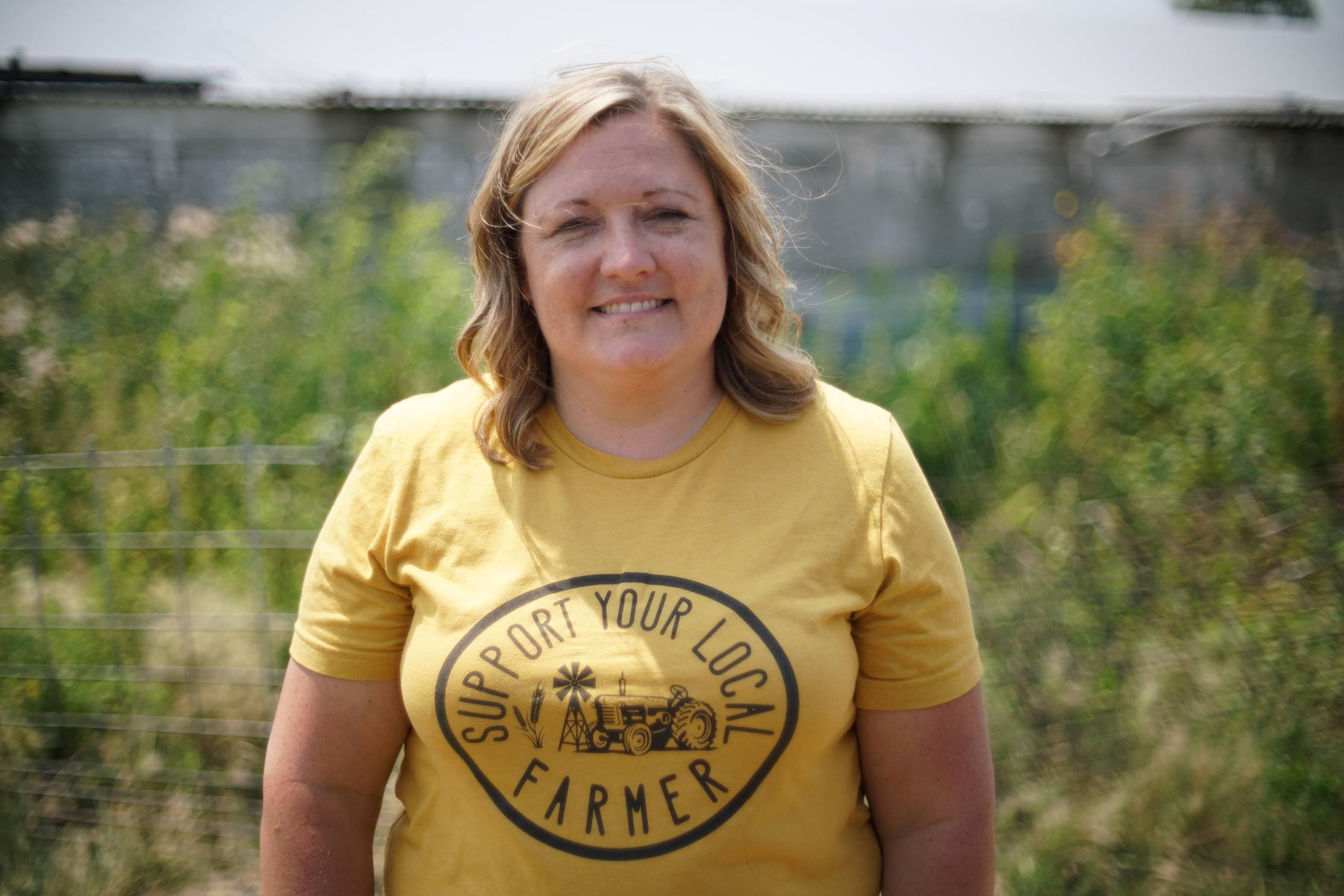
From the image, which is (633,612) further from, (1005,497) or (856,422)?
(1005,497)

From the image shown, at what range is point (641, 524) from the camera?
1.34 metres

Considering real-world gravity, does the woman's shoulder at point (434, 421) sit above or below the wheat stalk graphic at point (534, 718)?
above

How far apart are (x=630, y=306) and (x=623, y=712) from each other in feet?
2.07

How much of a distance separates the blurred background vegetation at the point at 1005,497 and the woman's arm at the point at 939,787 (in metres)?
1.10

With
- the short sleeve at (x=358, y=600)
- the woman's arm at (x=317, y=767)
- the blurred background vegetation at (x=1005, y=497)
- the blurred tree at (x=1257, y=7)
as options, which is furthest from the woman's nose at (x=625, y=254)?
the blurred tree at (x=1257, y=7)

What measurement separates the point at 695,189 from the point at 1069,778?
83.2 inches

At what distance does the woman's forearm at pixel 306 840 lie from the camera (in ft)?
4.59

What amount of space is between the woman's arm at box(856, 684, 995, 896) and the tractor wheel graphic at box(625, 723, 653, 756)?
36 cm

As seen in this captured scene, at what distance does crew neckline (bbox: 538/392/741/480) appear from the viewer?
139cm

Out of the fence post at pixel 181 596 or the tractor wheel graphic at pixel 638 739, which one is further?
the fence post at pixel 181 596

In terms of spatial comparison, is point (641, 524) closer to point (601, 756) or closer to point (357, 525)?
point (601, 756)

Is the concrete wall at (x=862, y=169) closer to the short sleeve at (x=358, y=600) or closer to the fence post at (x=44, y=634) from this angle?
the fence post at (x=44, y=634)

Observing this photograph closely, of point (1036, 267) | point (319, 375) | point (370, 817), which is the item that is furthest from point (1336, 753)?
point (1036, 267)

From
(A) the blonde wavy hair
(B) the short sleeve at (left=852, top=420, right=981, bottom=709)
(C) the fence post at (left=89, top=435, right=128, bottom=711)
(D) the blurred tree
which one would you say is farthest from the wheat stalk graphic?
(D) the blurred tree
